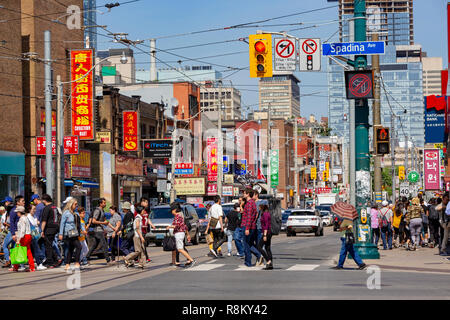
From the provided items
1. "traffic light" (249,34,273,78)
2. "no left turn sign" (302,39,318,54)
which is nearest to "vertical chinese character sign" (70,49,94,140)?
"no left turn sign" (302,39,318,54)

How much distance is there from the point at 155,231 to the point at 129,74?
241ft

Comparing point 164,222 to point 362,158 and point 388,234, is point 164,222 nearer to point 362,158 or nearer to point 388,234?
point 388,234

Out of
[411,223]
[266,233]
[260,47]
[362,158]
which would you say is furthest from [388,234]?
[266,233]

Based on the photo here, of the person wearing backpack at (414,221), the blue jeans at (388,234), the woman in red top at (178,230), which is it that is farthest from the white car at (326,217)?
the woman in red top at (178,230)

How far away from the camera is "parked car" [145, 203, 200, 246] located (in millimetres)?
34562

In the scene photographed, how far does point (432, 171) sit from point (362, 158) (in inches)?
1506

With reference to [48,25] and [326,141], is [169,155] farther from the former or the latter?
[326,141]

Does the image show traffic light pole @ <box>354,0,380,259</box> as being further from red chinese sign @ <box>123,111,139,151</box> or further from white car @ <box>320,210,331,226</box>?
white car @ <box>320,210,331,226</box>

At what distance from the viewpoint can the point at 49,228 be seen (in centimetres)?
2253

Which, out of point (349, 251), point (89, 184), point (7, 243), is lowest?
point (349, 251)

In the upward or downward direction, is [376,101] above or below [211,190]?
above

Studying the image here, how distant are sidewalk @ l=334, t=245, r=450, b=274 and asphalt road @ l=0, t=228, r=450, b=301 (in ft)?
2.21
